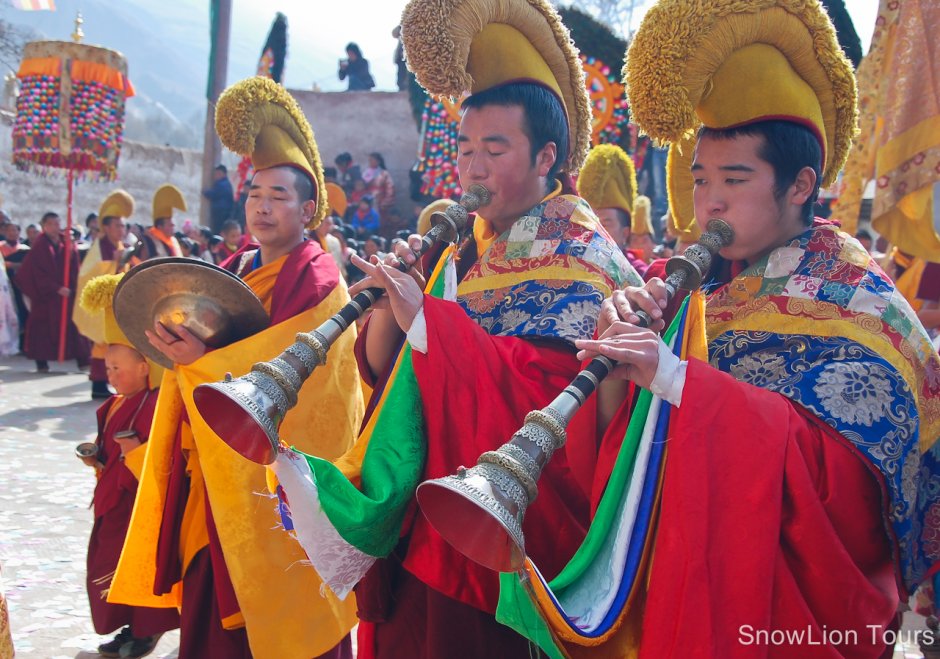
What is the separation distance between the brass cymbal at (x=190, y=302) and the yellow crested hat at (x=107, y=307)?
3.06ft

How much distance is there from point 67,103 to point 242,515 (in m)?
8.73

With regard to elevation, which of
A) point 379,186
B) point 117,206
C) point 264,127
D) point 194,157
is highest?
point 194,157

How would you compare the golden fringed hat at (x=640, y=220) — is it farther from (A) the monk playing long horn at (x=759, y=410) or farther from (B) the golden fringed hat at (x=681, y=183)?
(A) the monk playing long horn at (x=759, y=410)

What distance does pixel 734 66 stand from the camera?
238cm

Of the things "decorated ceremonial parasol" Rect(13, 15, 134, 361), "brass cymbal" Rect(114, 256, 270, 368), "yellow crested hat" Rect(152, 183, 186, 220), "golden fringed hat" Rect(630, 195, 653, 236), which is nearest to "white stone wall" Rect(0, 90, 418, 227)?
"decorated ceremonial parasol" Rect(13, 15, 134, 361)

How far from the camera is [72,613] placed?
183 inches

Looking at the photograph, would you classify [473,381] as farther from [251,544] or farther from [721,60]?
[251,544]

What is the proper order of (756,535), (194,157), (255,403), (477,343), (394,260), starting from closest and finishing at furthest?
(756,535) < (255,403) < (477,343) < (394,260) < (194,157)

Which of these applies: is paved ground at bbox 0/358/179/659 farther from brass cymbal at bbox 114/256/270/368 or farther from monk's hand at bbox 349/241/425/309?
monk's hand at bbox 349/241/425/309

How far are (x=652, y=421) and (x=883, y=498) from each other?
55 centimetres

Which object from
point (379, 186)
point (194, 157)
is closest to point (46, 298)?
point (379, 186)

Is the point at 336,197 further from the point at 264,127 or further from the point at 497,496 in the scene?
the point at 497,496

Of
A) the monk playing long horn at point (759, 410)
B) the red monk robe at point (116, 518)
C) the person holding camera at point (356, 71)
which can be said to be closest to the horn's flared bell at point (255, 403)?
the monk playing long horn at point (759, 410)

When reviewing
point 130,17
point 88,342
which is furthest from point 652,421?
point 130,17
